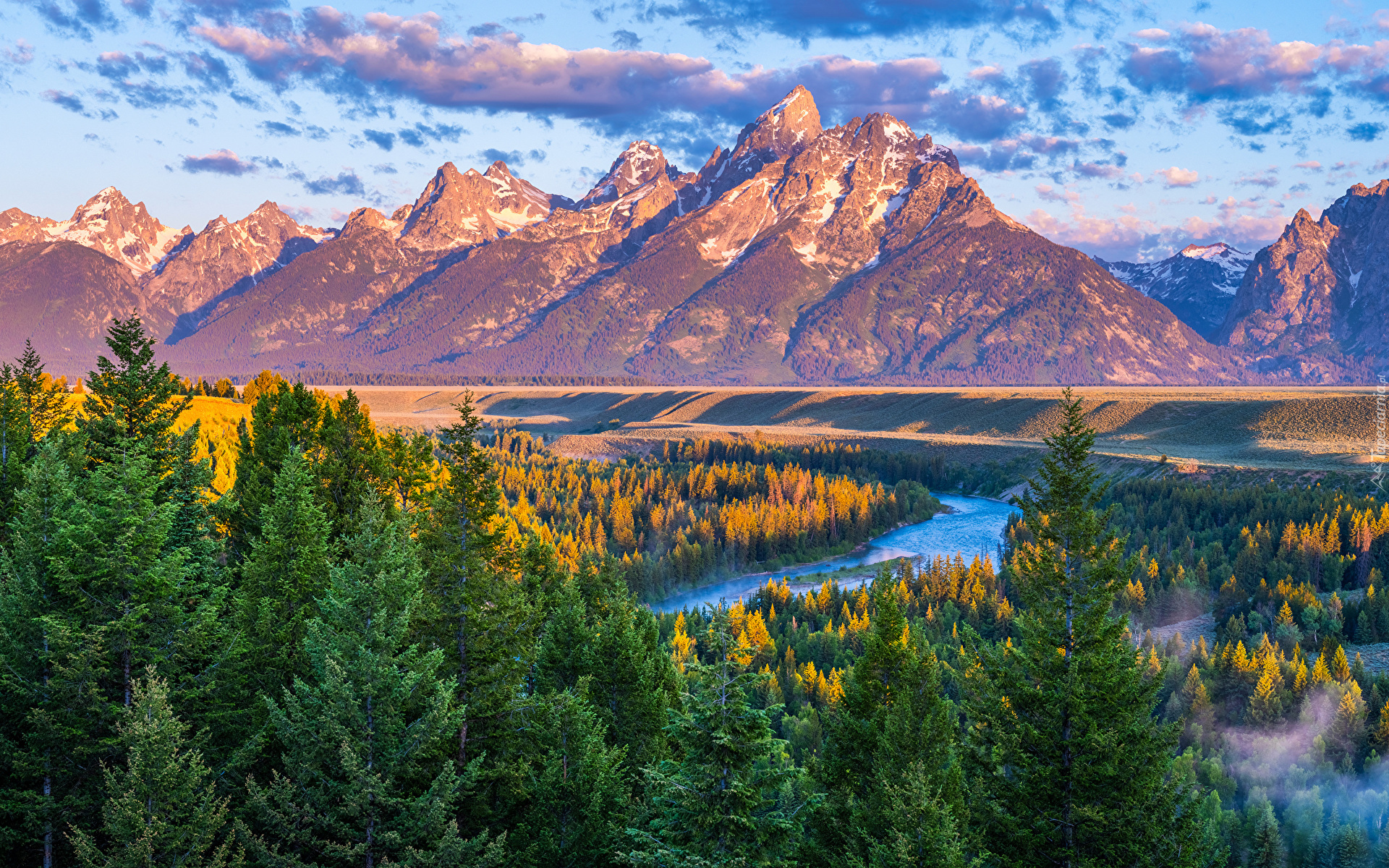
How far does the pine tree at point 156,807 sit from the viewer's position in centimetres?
2389

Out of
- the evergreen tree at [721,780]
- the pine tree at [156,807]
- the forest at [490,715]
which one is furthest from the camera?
the forest at [490,715]

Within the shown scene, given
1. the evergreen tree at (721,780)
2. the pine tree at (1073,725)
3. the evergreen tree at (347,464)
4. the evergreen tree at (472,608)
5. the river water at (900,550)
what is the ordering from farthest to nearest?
1. the river water at (900,550)
2. the evergreen tree at (347,464)
3. the evergreen tree at (472,608)
4. the pine tree at (1073,725)
5. the evergreen tree at (721,780)

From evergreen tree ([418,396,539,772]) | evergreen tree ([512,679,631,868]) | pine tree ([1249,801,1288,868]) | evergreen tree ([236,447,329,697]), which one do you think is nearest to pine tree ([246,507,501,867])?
evergreen tree ([512,679,631,868])

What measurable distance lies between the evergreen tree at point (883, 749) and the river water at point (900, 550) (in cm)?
7223

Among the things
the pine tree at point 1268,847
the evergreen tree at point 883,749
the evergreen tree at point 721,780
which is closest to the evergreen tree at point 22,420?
the evergreen tree at point 721,780

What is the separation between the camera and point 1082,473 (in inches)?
1175

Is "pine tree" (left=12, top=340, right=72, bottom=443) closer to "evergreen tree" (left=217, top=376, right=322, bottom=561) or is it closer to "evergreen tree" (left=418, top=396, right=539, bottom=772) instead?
"evergreen tree" (left=217, top=376, right=322, bottom=561)

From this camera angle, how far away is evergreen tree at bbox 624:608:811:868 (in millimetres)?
21297

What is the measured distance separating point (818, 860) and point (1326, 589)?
77214mm

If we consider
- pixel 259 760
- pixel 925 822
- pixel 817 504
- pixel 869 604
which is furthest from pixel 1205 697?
pixel 817 504

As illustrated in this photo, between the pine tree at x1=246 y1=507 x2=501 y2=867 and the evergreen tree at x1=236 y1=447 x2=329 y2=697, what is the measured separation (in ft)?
23.1

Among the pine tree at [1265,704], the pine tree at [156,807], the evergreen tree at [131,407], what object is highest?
the evergreen tree at [131,407]

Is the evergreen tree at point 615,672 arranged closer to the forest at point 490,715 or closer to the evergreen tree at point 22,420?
the forest at point 490,715

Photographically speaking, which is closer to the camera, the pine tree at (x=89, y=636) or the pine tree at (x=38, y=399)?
the pine tree at (x=89, y=636)
